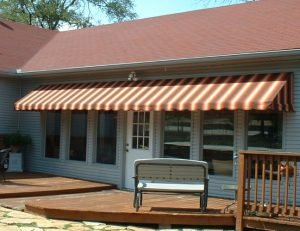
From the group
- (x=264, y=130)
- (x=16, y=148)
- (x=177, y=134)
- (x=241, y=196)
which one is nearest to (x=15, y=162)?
(x=16, y=148)

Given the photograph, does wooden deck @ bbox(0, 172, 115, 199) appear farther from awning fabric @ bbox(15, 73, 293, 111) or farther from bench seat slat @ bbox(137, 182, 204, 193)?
bench seat slat @ bbox(137, 182, 204, 193)

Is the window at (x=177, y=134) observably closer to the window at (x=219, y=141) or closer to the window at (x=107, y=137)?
the window at (x=219, y=141)

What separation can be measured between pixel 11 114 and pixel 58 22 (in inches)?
807

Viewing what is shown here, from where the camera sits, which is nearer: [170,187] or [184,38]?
[170,187]

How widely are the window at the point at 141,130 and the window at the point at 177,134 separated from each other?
529 mm

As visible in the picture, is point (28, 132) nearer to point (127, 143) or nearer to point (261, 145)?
point (127, 143)

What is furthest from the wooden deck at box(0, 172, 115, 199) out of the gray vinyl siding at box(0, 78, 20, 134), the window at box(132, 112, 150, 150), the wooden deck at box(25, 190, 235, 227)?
the gray vinyl siding at box(0, 78, 20, 134)

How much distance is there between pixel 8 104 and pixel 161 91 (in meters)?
6.01

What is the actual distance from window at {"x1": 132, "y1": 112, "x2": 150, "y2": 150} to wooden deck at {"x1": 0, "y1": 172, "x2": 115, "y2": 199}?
1.26 m

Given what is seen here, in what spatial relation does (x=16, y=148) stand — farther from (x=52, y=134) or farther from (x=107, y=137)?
(x=107, y=137)

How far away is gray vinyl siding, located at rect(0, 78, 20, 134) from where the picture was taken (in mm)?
15188

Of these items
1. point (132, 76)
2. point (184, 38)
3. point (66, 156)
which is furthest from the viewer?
point (66, 156)

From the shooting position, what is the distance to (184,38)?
→ 43.1 ft

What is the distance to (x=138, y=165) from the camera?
8.70m
